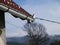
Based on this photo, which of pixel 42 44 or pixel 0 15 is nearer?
pixel 0 15

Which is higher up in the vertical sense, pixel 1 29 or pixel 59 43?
pixel 1 29

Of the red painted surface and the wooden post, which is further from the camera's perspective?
the wooden post

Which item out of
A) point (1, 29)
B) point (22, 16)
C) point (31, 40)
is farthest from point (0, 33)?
point (31, 40)

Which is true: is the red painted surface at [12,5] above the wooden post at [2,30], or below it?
above

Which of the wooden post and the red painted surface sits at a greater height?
the red painted surface

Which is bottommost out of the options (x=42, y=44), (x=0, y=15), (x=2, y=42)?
(x=42, y=44)

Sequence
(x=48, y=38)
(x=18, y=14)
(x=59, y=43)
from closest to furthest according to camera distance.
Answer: (x=18, y=14)
(x=59, y=43)
(x=48, y=38)

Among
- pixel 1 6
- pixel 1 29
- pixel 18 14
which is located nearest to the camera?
pixel 1 6

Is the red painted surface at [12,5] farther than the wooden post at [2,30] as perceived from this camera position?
No

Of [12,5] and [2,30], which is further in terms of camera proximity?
[2,30]

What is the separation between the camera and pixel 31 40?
50344mm

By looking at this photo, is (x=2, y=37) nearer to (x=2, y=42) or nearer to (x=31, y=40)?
(x=2, y=42)

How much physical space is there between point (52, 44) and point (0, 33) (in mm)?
41305

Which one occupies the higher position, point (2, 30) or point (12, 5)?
point (12, 5)
